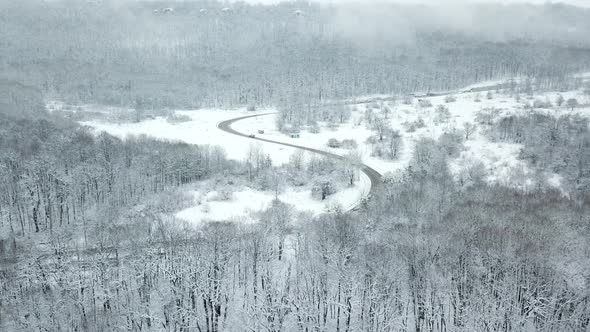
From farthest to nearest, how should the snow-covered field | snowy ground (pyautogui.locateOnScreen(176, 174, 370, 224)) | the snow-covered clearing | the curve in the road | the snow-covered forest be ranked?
the snow-covered clearing → the curve in the road → the snow-covered field → snowy ground (pyautogui.locateOnScreen(176, 174, 370, 224)) → the snow-covered forest

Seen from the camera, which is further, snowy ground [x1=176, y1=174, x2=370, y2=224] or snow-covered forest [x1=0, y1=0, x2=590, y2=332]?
snowy ground [x1=176, y1=174, x2=370, y2=224]

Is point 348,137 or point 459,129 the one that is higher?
point 459,129

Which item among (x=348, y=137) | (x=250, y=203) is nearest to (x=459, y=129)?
(x=348, y=137)

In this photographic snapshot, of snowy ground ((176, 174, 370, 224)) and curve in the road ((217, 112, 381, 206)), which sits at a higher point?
curve in the road ((217, 112, 381, 206))

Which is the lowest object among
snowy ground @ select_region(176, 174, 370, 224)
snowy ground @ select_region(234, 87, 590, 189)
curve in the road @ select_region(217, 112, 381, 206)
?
snowy ground @ select_region(176, 174, 370, 224)

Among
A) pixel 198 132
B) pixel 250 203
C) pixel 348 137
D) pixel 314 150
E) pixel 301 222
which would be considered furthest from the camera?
pixel 198 132

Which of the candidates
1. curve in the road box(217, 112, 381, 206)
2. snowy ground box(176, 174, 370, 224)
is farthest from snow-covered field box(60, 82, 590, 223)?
curve in the road box(217, 112, 381, 206)

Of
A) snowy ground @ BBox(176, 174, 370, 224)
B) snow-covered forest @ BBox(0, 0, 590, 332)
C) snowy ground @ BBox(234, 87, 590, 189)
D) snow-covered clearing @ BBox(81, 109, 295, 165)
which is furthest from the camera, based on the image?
snow-covered clearing @ BBox(81, 109, 295, 165)

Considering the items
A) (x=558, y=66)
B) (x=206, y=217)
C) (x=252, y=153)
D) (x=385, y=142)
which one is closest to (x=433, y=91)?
(x=558, y=66)

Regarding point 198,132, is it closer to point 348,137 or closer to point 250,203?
point 348,137

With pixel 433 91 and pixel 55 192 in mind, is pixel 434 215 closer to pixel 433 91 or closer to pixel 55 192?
pixel 55 192

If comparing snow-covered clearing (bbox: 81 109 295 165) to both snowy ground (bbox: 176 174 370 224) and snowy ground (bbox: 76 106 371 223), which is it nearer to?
snowy ground (bbox: 76 106 371 223)
